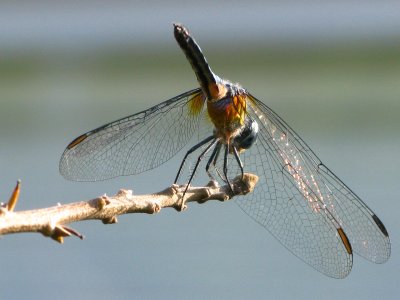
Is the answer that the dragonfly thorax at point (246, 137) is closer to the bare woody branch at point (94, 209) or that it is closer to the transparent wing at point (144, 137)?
the transparent wing at point (144, 137)

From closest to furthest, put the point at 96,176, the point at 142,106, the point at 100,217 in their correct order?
the point at 100,217, the point at 96,176, the point at 142,106

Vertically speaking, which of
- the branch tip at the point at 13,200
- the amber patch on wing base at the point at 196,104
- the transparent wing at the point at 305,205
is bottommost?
the branch tip at the point at 13,200

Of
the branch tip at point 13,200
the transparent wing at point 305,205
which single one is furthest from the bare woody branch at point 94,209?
the transparent wing at point 305,205

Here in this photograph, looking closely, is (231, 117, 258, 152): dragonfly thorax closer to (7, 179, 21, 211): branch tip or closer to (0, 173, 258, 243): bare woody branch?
(0, 173, 258, 243): bare woody branch

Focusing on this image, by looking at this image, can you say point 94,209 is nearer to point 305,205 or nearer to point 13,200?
point 13,200

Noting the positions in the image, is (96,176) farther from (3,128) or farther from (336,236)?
(3,128)

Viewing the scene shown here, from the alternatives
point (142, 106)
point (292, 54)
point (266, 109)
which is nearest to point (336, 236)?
point (266, 109)

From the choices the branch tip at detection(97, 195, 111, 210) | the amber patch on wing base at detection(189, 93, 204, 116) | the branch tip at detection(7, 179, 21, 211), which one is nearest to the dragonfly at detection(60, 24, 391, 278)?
the amber patch on wing base at detection(189, 93, 204, 116)
